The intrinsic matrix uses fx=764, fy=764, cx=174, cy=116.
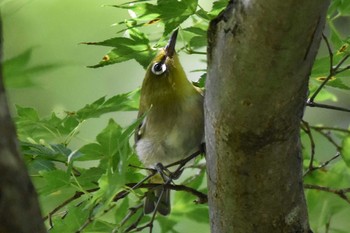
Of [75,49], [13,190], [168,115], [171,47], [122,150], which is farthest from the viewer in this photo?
[75,49]

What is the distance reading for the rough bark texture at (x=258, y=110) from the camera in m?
0.77

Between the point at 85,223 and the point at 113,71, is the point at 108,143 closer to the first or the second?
the point at 85,223

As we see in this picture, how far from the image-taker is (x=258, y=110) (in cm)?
85

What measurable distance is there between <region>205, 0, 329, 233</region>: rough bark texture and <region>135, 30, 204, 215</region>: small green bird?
1.34ft

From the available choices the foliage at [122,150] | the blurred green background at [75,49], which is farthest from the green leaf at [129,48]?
the blurred green background at [75,49]

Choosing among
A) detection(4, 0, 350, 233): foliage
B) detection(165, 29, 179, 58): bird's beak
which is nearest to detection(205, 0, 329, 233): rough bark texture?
detection(4, 0, 350, 233): foliage

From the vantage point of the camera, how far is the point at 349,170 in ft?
4.29

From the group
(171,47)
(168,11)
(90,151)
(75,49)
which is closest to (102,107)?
(90,151)

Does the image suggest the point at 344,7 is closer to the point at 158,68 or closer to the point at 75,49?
the point at 158,68

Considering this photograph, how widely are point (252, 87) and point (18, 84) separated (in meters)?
0.25

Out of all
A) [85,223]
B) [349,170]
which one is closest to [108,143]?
[85,223]

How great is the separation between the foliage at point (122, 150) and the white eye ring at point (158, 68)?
0.15 meters

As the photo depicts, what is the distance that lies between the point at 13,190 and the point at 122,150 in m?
0.47

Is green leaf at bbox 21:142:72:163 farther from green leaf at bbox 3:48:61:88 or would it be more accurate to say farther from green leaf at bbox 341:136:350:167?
green leaf at bbox 341:136:350:167
